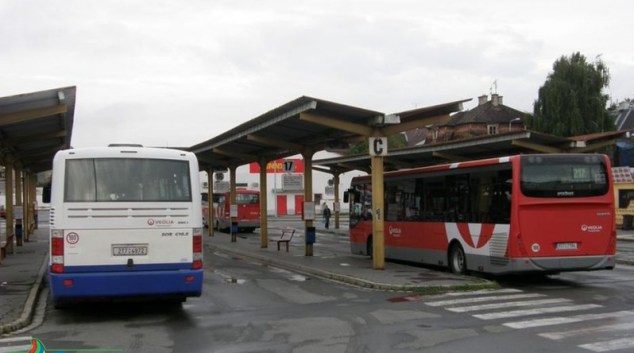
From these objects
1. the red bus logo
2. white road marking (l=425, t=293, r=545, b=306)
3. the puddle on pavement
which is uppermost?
the red bus logo

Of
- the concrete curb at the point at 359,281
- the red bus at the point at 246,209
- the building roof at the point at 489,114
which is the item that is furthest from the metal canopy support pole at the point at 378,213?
the building roof at the point at 489,114

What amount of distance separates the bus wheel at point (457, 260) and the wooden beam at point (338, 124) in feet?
12.4

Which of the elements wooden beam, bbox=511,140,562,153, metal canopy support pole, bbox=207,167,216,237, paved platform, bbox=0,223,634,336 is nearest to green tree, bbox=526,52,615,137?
metal canopy support pole, bbox=207,167,216,237

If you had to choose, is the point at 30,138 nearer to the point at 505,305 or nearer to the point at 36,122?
the point at 36,122

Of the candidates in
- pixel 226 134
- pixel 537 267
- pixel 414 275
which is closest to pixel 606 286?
pixel 537 267

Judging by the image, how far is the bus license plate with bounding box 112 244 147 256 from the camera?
33.2 ft

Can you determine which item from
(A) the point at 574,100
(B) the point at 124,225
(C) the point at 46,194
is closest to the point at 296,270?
(C) the point at 46,194

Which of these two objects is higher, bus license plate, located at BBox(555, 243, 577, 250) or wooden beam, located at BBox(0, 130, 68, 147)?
wooden beam, located at BBox(0, 130, 68, 147)

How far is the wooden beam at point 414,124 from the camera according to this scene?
55.9 feet

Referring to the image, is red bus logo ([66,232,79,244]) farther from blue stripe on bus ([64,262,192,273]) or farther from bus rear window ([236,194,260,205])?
bus rear window ([236,194,260,205])

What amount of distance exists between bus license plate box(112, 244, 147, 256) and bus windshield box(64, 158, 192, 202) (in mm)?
739

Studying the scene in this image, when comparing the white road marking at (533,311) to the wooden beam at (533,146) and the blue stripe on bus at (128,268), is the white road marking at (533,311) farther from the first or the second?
the wooden beam at (533,146)

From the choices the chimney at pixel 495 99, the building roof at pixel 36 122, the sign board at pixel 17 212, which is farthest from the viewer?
the chimney at pixel 495 99

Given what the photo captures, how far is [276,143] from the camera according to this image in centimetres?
2223
